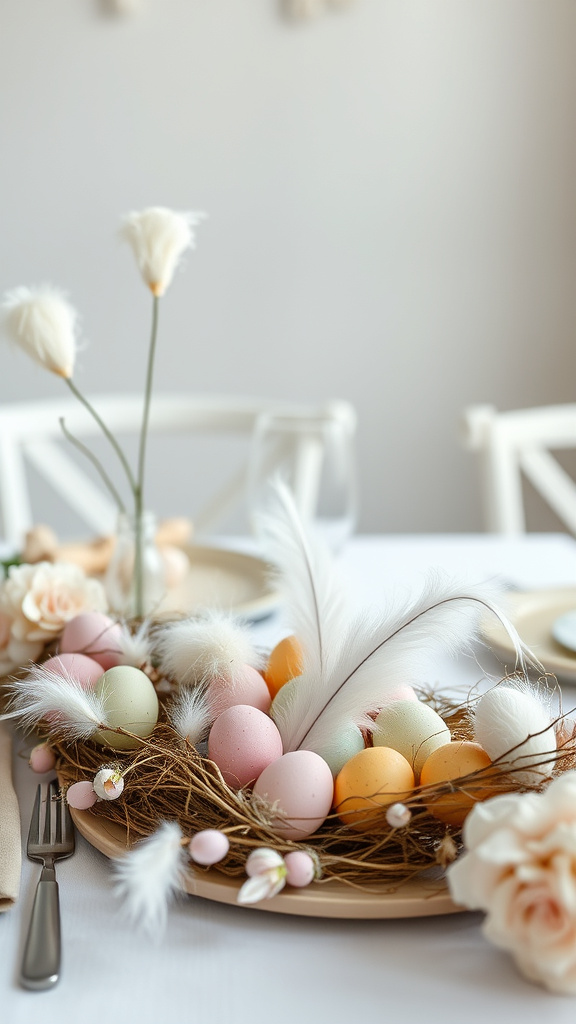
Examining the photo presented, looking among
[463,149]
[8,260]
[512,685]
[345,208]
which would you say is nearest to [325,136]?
[345,208]

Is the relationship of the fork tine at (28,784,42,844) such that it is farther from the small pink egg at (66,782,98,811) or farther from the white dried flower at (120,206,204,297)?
the white dried flower at (120,206,204,297)

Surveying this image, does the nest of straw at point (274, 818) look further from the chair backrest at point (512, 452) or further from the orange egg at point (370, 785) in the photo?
the chair backrest at point (512, 452)

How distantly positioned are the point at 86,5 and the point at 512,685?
2405 millimetres

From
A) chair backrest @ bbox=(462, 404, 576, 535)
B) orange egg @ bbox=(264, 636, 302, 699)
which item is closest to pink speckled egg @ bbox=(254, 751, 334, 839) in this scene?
orange egg @ bbox=(264, 636, 302, 699)

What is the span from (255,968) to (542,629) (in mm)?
525

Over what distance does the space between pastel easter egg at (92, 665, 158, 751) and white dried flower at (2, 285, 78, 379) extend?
0.29m

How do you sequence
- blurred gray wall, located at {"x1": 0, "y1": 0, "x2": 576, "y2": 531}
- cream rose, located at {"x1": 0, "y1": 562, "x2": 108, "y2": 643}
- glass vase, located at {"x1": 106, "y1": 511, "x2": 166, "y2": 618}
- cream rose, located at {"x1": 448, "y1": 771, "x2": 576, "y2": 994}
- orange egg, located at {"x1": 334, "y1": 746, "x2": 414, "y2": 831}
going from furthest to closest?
1. blurred gray wall, located at {"x1": 0, "y1": 0, "x2": 576, "y2": 531}
2. glass vase, located at {"x1": 106, "y1": 511, "x2": 166, "y2": 618}
3. cream rose, located at {"x1": 0, "y1": 562, "x2": 108, "y2": 643}
4. orange egg, located at {"x1": 334, "y1": 746, "x2": 414, "y2": 831}
5. cream rose, located at {"x1": 448, "y1": 771, "x2": 576, "y2": 994}

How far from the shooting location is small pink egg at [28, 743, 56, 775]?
62cm

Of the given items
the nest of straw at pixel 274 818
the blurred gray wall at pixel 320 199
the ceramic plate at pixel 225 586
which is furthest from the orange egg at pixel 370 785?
the blurred gray wall at pixel 320 199

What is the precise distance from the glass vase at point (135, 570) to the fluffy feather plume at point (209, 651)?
0.24 m

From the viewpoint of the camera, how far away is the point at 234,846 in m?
0.49

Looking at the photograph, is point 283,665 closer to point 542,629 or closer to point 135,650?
point 135,650

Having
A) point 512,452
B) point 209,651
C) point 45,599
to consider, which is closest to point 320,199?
point 512,452

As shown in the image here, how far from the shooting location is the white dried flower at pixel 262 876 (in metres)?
0.46
